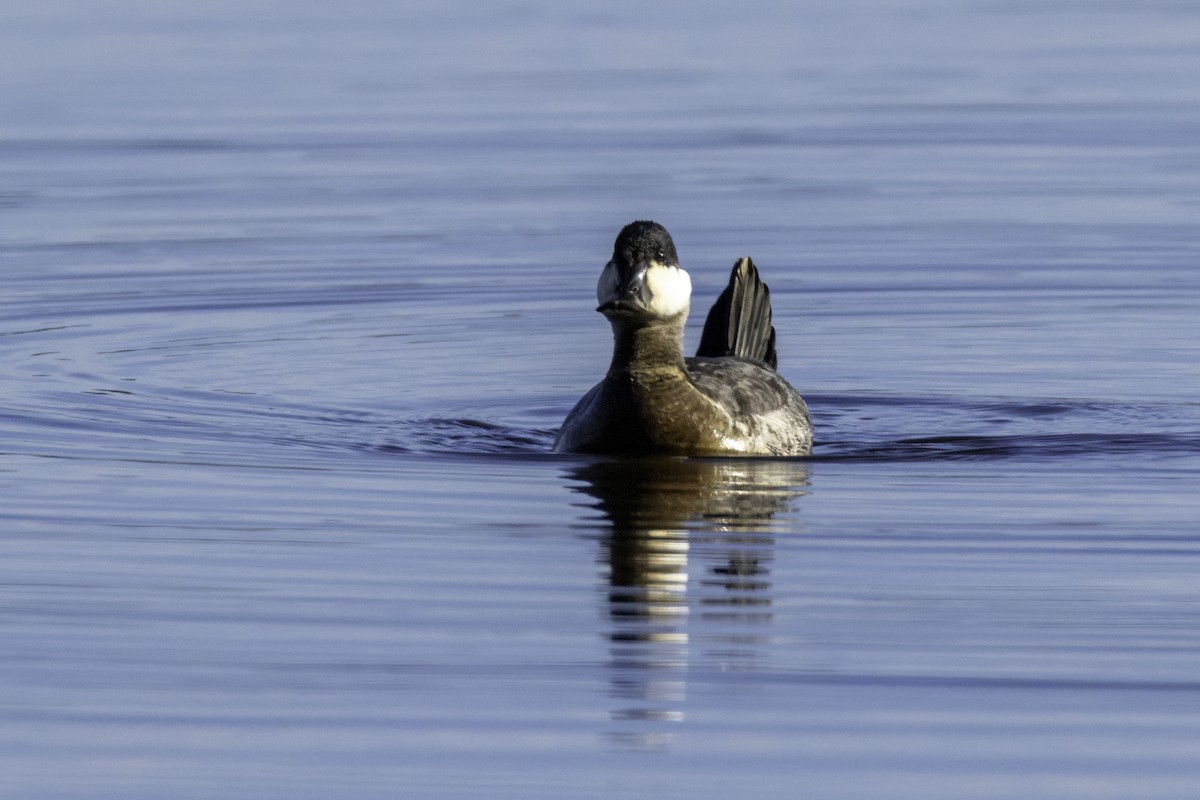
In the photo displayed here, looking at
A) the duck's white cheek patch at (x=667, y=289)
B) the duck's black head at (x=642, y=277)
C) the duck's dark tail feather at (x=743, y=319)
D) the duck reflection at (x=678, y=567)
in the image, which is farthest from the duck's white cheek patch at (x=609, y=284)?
the duck's dark tail feather at (x=743, y=319)

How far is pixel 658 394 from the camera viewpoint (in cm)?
1218

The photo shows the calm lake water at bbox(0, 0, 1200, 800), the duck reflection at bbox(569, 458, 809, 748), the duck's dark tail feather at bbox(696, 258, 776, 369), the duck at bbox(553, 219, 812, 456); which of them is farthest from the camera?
the duck's dark tail feather at bbox(696, 258, 776, 369)

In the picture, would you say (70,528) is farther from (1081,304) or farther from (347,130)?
(347,130)

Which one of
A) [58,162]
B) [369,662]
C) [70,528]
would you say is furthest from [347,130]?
[369,662]

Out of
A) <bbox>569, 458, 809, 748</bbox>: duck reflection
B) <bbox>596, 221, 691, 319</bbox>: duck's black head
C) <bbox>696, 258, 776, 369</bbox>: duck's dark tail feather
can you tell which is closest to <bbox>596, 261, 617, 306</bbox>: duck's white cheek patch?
<bbox>596, 221, 691, 319</bbox>: duck's black head

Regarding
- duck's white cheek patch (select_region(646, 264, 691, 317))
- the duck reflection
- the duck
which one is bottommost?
the duck reflection

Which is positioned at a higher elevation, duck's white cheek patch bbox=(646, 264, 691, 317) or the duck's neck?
duck's white cheek patch bbox=(646, 264, 691, 317)

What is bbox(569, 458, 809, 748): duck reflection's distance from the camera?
788 centimetres

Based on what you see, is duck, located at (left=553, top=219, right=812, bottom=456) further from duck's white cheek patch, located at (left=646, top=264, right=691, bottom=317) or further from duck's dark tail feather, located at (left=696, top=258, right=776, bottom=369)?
duck's dark tail feather, located at (left=696, top=258, right=776, bottom=369)

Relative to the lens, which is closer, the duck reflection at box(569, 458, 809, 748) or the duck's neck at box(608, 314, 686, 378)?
the duck reflection at box(569, 458, 809, 748)

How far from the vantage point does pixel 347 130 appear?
86.3 ft

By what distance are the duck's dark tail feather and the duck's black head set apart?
93.7 inches

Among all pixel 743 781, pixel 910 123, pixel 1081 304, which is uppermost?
pixel 910 123

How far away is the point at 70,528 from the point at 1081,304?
923 centimetres
